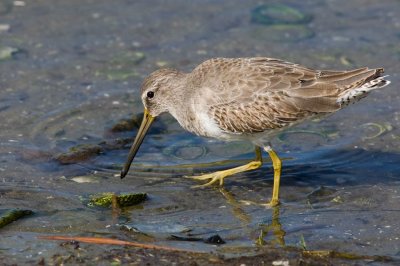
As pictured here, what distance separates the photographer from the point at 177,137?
10.1 m

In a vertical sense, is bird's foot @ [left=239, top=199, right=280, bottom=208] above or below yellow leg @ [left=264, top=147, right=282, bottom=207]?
below

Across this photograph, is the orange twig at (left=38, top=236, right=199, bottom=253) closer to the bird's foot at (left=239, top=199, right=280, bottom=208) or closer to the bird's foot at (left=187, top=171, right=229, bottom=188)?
the bird's foot at (left=239, top=199, right=280, bottom=208)

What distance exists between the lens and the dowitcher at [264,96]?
8.39 m

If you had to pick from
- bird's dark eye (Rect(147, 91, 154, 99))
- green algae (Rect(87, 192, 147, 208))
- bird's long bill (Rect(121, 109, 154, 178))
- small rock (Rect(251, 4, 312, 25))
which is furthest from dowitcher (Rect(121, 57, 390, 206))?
small rock (Rect(251, 4, 312, 25))

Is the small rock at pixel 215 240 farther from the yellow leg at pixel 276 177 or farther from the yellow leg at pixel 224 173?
the yellow leg at pixel 224 173

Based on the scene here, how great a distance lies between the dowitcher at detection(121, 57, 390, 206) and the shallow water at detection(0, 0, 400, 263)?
1.66 feet

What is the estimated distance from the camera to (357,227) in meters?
7.58

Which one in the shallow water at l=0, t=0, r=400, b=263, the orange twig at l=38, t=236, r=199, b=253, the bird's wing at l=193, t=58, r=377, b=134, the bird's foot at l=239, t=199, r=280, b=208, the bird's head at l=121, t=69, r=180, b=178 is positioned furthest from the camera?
the bird's head at l=121, t=69, r=180, b=178

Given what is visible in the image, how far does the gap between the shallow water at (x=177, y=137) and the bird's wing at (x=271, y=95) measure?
82 centimetres

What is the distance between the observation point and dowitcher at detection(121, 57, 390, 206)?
839 cm

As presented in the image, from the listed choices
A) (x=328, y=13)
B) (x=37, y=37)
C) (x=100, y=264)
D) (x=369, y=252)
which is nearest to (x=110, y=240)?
(x=100, y=264)

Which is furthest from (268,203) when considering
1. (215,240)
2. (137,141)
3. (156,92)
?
(156,92)

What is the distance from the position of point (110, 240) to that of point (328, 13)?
7788 millimetres

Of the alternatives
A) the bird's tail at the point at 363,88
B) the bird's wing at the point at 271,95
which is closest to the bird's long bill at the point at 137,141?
the bird's wing at the point at 271,95
